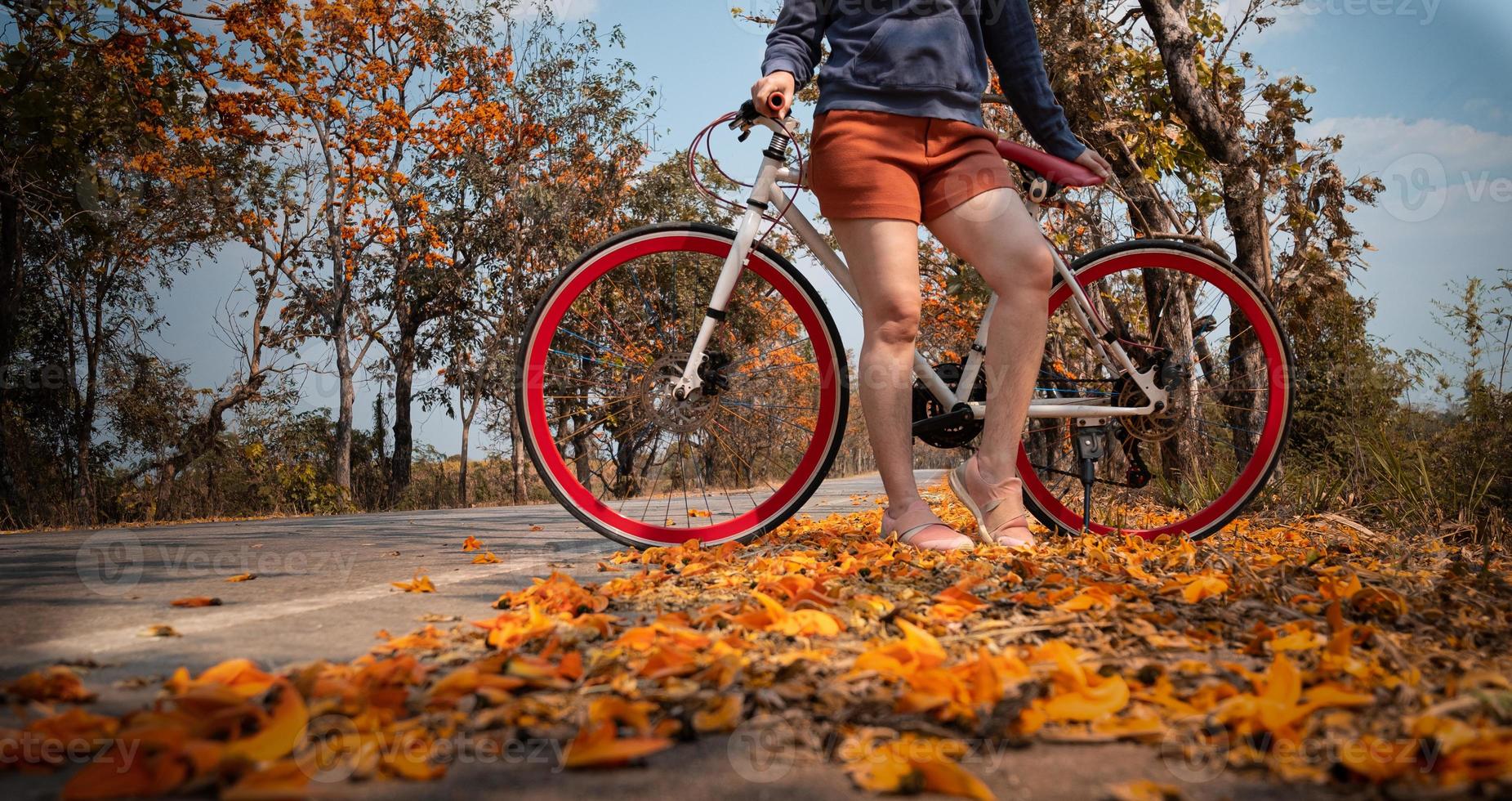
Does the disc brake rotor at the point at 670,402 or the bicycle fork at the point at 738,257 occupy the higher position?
the bicycle fork at the point at 738,257

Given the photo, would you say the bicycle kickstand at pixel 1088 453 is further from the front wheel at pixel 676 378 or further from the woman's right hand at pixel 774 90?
the woman's right hand at pixel 774 90

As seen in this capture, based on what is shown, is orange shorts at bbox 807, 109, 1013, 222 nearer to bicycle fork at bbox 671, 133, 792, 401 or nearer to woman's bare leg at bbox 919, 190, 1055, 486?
woman's bare leg at bbox 919, 190, 1055, 486

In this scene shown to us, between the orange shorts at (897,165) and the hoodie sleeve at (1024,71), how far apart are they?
426 millimetres

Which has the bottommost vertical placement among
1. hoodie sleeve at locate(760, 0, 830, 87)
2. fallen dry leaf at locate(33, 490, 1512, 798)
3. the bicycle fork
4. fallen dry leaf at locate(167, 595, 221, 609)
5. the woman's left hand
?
fallen dry leaf at locate(33, 490, 1512, 798)

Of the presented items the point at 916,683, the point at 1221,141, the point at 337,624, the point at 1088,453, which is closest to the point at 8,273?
the point at 337,624

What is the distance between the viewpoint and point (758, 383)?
3.18m

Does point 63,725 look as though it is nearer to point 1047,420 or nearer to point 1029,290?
point 1029,290

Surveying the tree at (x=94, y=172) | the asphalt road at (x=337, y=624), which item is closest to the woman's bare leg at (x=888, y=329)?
the asphalt road at (x=337, y=624)

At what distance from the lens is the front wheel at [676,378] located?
292 centimetres

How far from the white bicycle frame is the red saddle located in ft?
0.42

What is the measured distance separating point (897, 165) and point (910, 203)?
127 mm

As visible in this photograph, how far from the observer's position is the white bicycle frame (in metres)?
2.90

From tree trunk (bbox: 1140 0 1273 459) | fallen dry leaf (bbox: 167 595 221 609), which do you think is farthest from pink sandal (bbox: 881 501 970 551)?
tree trunk (bbox: 1140 0 1273 459)

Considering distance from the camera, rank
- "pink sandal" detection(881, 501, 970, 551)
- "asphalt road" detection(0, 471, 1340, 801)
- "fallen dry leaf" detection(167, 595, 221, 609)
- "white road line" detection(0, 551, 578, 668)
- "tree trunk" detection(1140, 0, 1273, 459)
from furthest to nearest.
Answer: "tree trunk" detection(1140, 0, 1273, 459)
"pink sandal" detection(881, 501, 970, 551)
"fallen dry leaf" detection(167, 595, 221, 609)
"white road line" detection(0, 551, 578, 668)
"asphalt road" detection(0, 471, 1340, 801)
